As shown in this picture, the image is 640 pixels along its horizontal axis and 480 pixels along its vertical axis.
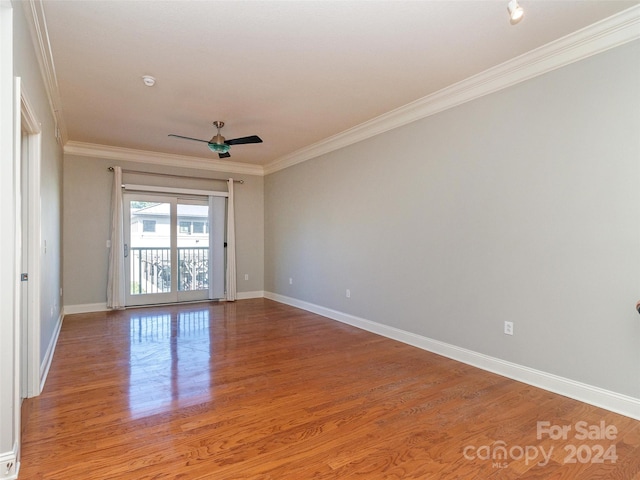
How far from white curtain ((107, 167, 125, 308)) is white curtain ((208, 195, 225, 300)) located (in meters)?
1.55

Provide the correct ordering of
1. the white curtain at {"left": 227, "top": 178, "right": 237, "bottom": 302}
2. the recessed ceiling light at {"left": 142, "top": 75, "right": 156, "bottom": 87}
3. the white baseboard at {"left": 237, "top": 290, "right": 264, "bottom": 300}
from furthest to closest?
the white baseboard at {"left": 237, "top": 290, "right": 264, "bottom": 300}, the white curtain at {"left": 227, "top": 178, "right": 237, "bottom": 302}, the recessed ceiling light at {"left": 142, "top": 75, "right": 156, "bottom": 87}

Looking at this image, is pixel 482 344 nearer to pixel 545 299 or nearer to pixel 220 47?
pixel 545 299

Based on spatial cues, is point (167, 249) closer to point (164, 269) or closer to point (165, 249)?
point (165, 249)

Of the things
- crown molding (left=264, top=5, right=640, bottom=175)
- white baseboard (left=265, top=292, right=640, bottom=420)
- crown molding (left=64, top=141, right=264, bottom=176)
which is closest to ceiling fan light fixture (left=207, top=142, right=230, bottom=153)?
crown molding (left=264, top=5, right=640, bottom=175)

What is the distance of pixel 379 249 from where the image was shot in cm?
458

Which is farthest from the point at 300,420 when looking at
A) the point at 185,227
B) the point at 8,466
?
the point at 185,227

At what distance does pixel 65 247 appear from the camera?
5.65 meters

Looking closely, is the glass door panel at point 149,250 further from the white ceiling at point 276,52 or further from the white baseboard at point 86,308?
the white ceiling at point 276,52

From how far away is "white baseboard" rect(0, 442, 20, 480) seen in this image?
1738 millimetres

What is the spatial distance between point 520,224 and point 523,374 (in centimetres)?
130

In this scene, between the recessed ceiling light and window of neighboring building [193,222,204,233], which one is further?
window of neighboring building [193,222,204,233]

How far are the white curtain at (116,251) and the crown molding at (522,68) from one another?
158 inches

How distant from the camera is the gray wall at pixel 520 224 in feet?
8.26

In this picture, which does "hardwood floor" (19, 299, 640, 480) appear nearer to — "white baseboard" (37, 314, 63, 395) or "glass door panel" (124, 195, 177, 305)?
"white baseboard" (37, 314, 63, 395)
